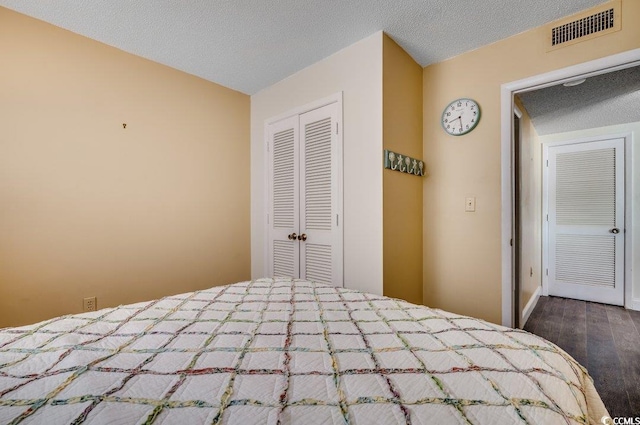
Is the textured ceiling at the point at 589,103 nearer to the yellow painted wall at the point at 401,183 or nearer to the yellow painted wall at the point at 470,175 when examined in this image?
the yellow painted wall at the point at 470,175

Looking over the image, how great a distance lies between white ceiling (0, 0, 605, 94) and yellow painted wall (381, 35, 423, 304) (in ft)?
0.68

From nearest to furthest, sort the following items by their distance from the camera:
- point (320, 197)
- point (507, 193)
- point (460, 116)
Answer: point (507, 193) < point (460, 116) < point (320, 197)

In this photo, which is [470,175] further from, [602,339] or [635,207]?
[635,207]

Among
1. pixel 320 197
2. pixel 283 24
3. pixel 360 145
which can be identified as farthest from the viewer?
pixel 320 197

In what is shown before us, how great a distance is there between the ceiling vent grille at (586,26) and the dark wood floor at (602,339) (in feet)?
7.50

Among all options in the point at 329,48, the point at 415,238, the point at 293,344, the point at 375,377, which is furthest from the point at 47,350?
the point at 329,48

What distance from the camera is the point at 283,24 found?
81.6 inches

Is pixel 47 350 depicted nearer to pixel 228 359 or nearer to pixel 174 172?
pixel 228 359

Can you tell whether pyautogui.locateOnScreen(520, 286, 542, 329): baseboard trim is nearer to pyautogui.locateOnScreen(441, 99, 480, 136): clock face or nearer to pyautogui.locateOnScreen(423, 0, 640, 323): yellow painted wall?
pyautogui.locateOnScreen(423, 0, 640, 323): yellow painted wall

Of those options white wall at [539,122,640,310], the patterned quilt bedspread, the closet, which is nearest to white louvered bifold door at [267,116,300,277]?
the closet

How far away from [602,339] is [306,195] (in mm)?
2999

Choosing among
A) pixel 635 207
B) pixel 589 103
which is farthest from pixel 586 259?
pixel 589 103

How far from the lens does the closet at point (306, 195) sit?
246 centimetres

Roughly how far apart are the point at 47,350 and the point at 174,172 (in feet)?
6.84
